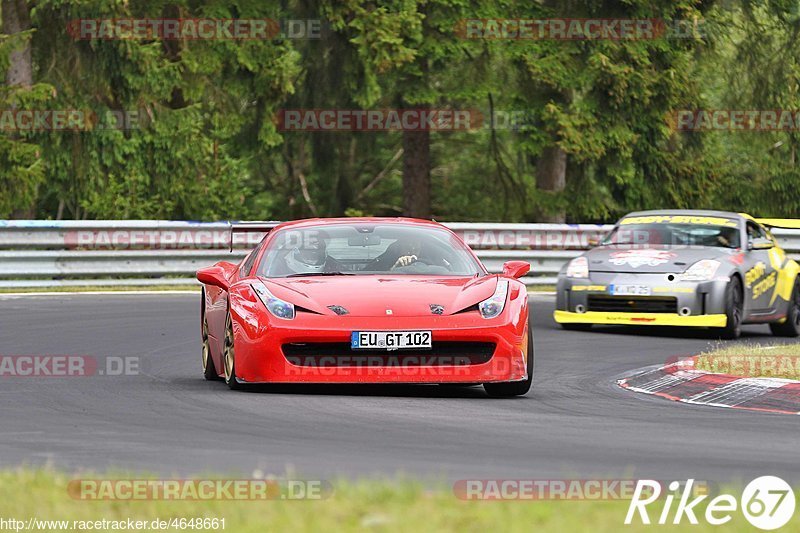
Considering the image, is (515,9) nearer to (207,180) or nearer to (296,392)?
(207,180)

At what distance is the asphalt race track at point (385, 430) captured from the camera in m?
7.20

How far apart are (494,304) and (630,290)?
688cm

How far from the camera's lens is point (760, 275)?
17984mm

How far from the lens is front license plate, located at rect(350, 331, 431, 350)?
1018 centimetres

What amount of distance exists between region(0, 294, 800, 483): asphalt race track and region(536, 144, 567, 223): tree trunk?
20.3 metres

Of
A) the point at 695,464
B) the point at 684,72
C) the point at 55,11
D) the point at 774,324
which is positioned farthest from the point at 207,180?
the point at 695,464

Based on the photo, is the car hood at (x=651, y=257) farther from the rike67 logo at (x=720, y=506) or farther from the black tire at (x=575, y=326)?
the rike67 logo at (x=720, y=506)

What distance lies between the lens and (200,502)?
5.96 meters

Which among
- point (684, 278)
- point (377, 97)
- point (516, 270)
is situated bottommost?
point (684, 278)

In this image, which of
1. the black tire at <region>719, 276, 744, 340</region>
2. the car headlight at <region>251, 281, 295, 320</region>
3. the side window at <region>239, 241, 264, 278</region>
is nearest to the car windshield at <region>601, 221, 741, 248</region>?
the black tire at <region>719, 276, 744, 340</region>

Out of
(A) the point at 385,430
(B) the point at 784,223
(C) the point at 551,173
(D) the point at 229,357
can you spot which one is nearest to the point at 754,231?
(B) the point at 784,223

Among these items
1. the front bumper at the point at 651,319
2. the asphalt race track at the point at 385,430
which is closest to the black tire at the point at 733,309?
the front bumper at the point at 651,319

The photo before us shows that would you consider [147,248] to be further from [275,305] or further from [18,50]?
[275,305]

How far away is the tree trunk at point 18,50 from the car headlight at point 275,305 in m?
17.6
